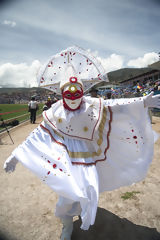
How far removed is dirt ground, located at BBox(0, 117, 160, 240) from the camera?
94.3 inches

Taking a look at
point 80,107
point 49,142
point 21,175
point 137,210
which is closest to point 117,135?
point 80,107

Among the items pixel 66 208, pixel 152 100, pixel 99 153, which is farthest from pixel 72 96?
pixel 66 208

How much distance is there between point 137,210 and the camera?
2781mm

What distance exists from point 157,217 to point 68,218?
4.28ft

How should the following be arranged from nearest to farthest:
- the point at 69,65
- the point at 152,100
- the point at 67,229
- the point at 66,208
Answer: the point at 66,208 → the point at 67,229 → the point at 152,100 → the point at 69,65

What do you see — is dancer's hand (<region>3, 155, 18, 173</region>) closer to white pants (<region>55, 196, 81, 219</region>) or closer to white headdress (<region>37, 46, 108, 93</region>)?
white pants (<region>55, 196, 81, 219</region>)

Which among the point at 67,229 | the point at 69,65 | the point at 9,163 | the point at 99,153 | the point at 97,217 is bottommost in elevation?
the point at 97,217

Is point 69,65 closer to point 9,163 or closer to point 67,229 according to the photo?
point 9,163

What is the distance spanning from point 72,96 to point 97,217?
179 centimetres

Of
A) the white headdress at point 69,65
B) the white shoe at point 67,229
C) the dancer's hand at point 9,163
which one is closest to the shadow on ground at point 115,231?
the white shoe at point 67,229

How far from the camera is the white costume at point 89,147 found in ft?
6.86

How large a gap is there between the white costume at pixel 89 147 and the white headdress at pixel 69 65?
0.9 inches

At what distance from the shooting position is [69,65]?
8.58 feet

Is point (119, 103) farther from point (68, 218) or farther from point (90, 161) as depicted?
point (68, 218)
